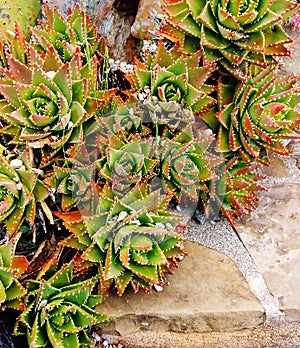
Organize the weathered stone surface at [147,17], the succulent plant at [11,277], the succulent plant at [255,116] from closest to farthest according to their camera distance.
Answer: the succulent plant at [11,277] < the succulent plant at [255,116] < the weathered stone surface at [147,17]

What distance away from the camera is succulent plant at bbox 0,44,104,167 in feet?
5.90

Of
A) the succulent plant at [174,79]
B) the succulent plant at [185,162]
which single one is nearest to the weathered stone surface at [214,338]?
the succulent plant at [185,162]

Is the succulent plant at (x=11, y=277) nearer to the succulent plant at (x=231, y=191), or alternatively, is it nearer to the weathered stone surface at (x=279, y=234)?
the succulent plant at (x=231, y=191)

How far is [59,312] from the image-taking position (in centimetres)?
169

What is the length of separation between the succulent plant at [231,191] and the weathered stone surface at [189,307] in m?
0.27

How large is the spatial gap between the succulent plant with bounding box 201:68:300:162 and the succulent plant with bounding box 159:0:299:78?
0.09 meters

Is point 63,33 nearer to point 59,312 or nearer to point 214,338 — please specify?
point 59,312

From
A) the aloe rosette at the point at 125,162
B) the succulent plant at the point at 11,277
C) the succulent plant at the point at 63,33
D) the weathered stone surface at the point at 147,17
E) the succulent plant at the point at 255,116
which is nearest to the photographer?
the succulent plant at the point at 11,277

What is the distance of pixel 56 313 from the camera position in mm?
1688

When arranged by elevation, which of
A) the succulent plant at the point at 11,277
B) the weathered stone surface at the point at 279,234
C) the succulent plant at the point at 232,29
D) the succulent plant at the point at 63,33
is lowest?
the succulent plant at the point at 11,277

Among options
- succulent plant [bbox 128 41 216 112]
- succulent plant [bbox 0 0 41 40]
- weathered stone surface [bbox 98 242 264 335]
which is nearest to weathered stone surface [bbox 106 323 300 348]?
weathered stone surface [bbox 98 242 264 335]

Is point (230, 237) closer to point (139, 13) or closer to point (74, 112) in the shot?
point (74, 112)

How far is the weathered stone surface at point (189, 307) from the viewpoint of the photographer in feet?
6.15

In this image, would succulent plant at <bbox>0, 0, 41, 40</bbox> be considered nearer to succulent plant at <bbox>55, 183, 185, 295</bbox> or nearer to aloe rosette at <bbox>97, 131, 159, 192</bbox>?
aloe rosette at <bbox>97, 131, 159, 192</bbox>
